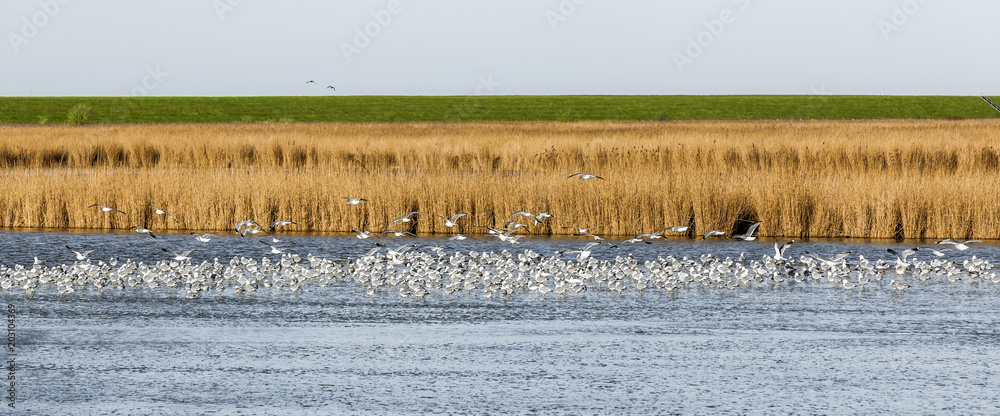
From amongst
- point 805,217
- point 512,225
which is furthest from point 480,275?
point 805,217

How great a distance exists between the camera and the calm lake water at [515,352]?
6.39 metres

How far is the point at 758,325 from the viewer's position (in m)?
8.74

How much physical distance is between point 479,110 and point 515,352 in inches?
3869

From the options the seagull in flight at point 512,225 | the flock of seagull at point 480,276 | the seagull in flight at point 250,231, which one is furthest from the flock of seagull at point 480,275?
the seagull in flight at point 512,225

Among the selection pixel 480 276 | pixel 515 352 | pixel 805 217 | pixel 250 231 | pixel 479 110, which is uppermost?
pixel 479 110

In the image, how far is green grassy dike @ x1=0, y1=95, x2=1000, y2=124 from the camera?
94.0 meters

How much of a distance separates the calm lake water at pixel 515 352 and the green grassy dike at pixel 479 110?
80976mm

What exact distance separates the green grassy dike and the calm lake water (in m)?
81.0

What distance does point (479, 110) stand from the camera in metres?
105

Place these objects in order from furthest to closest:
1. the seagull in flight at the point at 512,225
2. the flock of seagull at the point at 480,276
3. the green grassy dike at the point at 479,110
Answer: the green grassy dike at the point at 479,110 < the seagull in flight at the point at 512,225 < the flock of seagull at the point at 480,276

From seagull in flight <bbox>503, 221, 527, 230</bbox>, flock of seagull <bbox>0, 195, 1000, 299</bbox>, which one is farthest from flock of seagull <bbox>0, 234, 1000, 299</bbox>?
seagull in flight <bbox>503, 221, 527, 230</bbox>

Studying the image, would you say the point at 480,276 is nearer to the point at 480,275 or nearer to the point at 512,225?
the point at 480,275

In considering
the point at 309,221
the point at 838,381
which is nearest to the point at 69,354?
the point at 838,381

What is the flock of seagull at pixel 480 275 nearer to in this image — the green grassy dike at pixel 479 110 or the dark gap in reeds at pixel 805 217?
the dark gap in reeds at pixel 805 217
